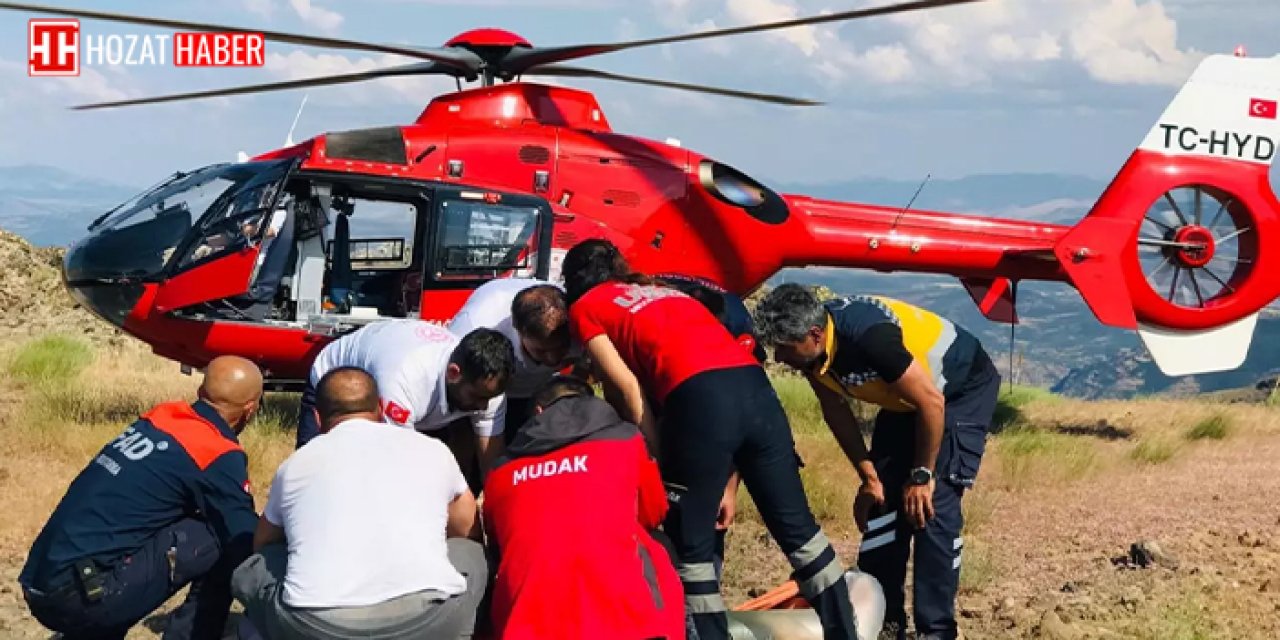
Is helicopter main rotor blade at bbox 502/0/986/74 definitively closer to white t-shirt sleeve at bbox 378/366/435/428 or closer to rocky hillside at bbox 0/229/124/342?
white t-shirt sleeve at bbox 378/366/435/428

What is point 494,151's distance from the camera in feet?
32.1

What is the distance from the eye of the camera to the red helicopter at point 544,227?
9.10 meters

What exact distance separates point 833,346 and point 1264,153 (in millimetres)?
9335

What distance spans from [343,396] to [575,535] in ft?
3.22

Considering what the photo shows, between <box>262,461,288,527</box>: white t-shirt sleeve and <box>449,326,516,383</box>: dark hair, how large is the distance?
0.86 metres

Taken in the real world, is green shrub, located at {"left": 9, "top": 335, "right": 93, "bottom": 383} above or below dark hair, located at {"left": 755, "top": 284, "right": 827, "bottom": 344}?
below

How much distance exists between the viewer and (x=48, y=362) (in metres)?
13.5

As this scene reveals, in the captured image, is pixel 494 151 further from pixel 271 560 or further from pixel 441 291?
pixel 271 560

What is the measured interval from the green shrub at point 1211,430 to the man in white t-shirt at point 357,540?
9304mm

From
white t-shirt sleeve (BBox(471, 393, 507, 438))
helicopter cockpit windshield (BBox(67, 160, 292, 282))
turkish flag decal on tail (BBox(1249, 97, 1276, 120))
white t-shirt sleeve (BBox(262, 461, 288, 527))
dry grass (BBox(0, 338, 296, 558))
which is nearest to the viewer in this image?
white t-shirt sleeve (BBox(262, 461, 288, 527))

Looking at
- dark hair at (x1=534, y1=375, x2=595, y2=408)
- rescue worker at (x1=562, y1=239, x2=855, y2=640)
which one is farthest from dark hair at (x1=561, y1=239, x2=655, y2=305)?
dark hair at (x1=534, y1=375, x2=595, y2=408)

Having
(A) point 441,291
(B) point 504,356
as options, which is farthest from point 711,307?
(A) point 441,291

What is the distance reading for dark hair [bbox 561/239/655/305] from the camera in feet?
18.1

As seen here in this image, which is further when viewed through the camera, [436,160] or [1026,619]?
[436,160]
